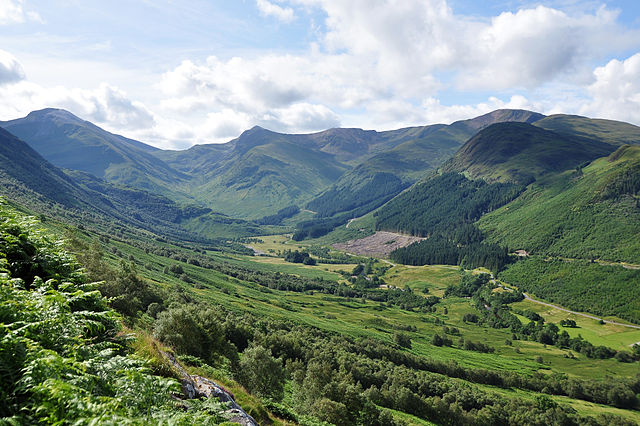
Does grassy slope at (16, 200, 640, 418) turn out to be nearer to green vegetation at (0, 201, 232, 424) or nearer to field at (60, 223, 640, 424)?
field at (60, 223, 640, 424)

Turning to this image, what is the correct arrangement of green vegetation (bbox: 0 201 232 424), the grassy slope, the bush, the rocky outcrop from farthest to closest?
the grassy slope < the bush < the rocky outcrop < green vegetation (bbox: 0 201 232 424)

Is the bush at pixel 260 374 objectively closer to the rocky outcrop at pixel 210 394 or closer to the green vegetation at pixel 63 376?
the rocky outcrop at pixel 210 394

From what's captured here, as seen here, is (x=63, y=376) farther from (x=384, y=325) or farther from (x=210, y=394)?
(x=384, y=325)

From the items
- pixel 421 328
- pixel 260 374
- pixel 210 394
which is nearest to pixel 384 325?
pixel 421 328

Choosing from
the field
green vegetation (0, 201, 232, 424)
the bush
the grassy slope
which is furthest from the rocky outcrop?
the field

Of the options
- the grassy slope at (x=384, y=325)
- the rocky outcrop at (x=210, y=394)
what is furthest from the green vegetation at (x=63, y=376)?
the grassy slope at (x=384, y=325)

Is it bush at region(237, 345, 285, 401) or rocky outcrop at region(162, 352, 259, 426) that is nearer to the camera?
rocky outcrop at region(162, 352, 259, 426)

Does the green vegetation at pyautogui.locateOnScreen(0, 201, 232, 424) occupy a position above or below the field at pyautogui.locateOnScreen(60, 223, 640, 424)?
above

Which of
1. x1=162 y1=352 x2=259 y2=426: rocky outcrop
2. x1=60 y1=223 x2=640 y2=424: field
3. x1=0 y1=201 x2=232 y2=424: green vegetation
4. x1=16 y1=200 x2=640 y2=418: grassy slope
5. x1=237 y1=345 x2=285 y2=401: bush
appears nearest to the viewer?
x1=0 y1=201 x2=232 y2=424: green vegetation

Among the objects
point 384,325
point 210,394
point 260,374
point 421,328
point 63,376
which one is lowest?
point 421,328

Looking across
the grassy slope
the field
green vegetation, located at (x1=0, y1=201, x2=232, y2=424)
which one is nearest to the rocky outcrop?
green vegetation, located at (x1=0, y1=201, x2=232, y2=424)

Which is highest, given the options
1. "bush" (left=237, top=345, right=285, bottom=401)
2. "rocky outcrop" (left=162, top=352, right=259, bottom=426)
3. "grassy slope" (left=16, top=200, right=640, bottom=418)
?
"rocky outcrop" (left=162, top=352, right=259, bottom=426)

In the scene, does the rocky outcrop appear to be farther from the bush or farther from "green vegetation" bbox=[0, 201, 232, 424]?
the bush

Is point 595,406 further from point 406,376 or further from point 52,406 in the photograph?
point 52,406
